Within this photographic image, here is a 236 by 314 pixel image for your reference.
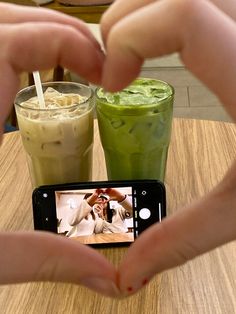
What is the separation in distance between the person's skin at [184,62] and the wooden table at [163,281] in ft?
0.52

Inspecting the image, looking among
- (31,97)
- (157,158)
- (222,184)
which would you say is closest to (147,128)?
(157,158)

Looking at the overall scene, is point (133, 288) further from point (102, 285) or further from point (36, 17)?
point (36, 17)

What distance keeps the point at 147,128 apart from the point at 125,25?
0.32m

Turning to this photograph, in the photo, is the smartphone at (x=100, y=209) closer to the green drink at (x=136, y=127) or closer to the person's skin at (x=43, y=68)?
the green drink at (x=136, y=127)

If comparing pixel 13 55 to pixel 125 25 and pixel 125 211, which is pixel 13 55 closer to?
Answer: pixel 125 25

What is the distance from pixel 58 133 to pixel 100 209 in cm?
10

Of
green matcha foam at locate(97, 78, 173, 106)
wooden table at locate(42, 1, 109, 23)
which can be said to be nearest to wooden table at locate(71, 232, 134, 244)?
green matcha foam at locate(97, 78, 173, 106)

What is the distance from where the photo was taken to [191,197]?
759 millimetres

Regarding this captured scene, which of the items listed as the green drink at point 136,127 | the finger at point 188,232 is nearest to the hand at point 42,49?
the finger at point 188,232

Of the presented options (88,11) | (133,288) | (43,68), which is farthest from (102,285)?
(88,11)

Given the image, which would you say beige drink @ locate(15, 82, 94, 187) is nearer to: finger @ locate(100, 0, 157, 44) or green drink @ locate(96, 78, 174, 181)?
green drink @ locate(96, 78, 174, 181)

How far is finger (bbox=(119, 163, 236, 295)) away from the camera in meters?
0.42

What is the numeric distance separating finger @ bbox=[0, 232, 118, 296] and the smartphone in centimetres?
24

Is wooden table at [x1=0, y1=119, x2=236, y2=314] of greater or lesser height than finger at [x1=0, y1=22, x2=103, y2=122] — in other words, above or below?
below
